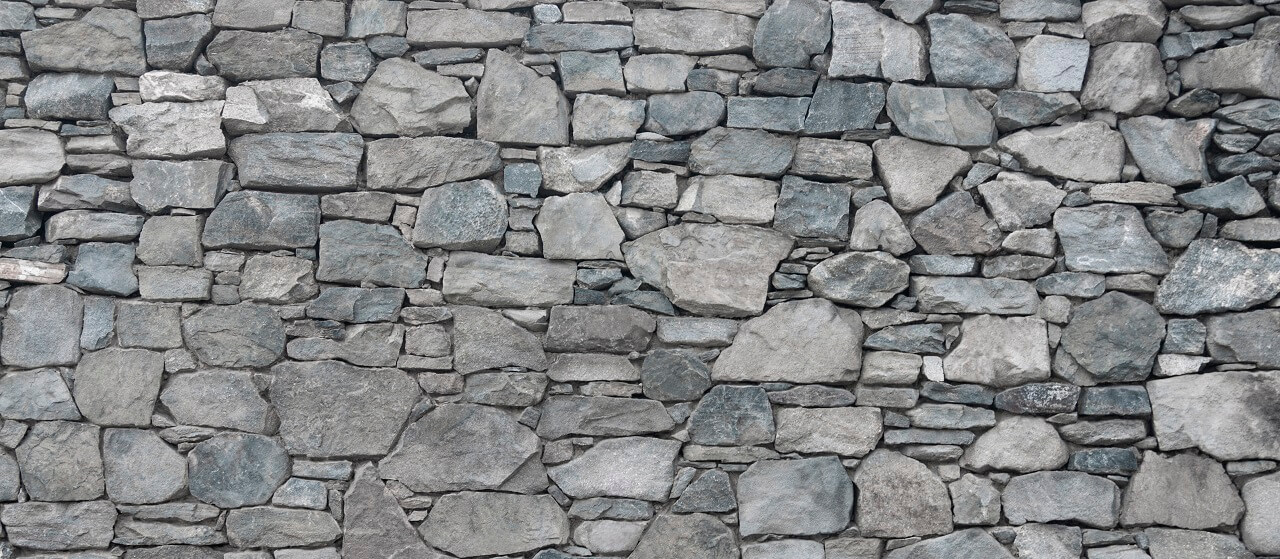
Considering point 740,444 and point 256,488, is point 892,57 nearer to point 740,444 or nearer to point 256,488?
point 740,444

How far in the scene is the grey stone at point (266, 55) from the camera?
10.3 feet

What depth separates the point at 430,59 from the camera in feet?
10.3

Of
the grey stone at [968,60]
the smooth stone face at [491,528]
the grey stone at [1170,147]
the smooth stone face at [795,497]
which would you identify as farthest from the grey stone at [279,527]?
the grey stone at [1170,147]

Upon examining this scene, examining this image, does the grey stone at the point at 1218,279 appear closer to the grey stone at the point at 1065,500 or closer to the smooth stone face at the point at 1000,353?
the smooth stone face at the point at 1000,353

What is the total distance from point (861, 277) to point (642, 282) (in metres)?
0.79

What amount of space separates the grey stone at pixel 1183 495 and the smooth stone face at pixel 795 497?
40.3 inches

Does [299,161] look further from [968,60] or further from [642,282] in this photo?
[968,60]

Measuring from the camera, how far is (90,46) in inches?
123

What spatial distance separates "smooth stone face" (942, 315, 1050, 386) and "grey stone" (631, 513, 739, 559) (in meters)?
1.01

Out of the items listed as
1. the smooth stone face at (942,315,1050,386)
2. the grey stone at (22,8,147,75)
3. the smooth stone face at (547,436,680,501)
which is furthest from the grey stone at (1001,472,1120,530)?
the grey stone at (22,8,147,75)

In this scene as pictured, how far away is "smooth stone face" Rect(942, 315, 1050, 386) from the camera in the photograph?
3014mm

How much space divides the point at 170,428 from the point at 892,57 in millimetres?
2960

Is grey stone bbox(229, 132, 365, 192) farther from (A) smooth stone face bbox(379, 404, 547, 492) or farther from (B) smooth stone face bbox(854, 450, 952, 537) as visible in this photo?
(B) smooth stone face bbox(854, 450, 952, 537)

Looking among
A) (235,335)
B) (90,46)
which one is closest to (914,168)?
(235,335)
